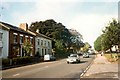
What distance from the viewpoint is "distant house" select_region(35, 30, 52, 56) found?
67750mm

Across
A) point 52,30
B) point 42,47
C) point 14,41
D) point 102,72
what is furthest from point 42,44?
point 102,72

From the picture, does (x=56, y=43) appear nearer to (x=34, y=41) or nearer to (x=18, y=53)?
(x=34, y=41)

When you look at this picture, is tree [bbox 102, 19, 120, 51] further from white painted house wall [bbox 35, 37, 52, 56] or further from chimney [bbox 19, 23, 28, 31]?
chimney [bbox 19, 23, 28, 31]

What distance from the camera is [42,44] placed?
73125 millimetres

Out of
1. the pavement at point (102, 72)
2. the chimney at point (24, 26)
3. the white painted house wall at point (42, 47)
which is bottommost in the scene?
the pavement at point (102, 72)

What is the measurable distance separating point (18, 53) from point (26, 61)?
7.48 metres

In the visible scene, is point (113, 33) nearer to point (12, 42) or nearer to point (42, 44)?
point (12, 42)

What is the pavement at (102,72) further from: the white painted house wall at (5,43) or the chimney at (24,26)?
the chimney at (24,26)

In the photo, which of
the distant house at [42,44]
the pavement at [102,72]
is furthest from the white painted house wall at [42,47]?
the pavement at [102,72]

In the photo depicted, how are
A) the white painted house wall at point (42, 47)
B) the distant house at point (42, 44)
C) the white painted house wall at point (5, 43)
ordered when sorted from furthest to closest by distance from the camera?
the distant house at point (42, 44)
the white painted house wall at point (42, 47)
the white painted house wall at point (5, 43)

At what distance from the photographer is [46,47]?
77312 millimetres

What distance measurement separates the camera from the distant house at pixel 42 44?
67750mm

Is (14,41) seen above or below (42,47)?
above

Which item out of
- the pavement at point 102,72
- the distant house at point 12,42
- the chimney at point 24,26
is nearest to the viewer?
the pavement at point 102,72
